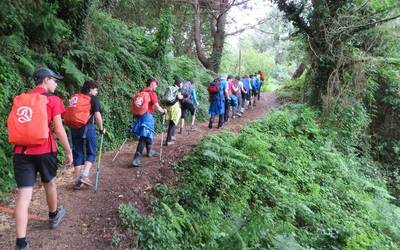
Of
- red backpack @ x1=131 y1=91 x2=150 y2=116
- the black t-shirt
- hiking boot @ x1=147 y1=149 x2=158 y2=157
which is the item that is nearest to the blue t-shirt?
hiking boot @ x1=147 y1=149 x2=158 y2=157

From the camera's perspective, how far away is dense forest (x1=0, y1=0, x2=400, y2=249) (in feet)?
23.5

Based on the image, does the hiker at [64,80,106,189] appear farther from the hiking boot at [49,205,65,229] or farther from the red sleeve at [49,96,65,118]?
the red sleeve at [49,96,65,118]

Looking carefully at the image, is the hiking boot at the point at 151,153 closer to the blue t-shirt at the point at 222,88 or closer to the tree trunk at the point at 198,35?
the blue t-shirt at the point at 222,88

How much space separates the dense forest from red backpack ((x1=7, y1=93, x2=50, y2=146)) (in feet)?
5.90

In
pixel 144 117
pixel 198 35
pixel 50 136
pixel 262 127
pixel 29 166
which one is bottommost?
pixel 262 127

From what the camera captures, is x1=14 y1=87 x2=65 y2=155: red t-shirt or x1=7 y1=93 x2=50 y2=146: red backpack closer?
x1=7 y1=93 x2=50 y2=146: red backpack

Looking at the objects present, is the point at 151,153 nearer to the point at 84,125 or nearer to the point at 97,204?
the point at 84,125

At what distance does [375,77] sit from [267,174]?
37.8 ft

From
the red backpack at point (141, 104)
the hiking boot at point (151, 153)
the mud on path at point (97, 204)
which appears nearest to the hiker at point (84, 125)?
the mud on path at point (97, 204)

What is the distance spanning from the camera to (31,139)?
16.2ft

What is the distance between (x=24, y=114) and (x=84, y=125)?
233cm

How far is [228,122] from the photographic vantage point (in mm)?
16469

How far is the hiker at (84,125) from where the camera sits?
7066mm

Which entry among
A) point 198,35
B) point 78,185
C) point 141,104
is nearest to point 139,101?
point 141,104
